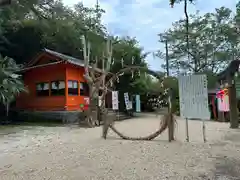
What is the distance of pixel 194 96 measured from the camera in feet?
25.4

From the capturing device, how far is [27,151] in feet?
23.9

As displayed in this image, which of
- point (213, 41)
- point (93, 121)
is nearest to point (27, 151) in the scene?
point (93, 121)

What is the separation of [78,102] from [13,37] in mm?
7801

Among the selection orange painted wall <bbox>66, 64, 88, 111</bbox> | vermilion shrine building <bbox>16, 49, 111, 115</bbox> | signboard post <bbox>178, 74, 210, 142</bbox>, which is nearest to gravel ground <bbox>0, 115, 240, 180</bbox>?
signboard post <bbox>178, 74, 210, 142</bbox>

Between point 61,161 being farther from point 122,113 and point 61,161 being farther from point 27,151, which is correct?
point 122,113

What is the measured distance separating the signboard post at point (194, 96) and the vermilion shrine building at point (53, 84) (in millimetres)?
9774

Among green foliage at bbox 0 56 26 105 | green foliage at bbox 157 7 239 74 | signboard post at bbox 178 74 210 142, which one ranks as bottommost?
signboard post at bbox 178 74 210 142

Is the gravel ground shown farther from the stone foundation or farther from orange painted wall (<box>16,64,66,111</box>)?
orange painted wall (<box>16,64,66,111</box>)

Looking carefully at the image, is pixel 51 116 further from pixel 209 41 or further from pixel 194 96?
pixel 209 41

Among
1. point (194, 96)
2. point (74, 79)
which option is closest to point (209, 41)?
point (74, 79)

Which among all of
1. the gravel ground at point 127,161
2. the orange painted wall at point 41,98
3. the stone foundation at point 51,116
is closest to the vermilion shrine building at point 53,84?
the orange painted wall at point 41,98

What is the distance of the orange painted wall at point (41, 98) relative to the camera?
17.2m

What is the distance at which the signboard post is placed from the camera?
761cm

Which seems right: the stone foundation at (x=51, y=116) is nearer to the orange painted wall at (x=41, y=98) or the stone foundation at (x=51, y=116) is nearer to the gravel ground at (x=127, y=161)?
the orange painted wall at (x=41, y=98)
